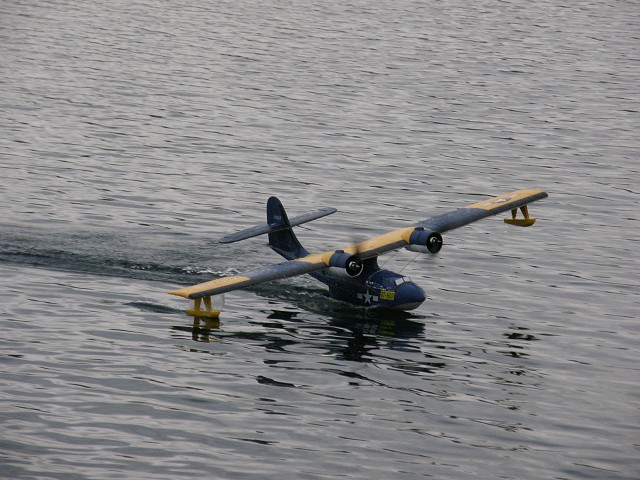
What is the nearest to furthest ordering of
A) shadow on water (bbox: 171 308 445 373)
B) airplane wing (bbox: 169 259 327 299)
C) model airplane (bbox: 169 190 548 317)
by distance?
shadow on water (bbox: 171 308 445 373) → airplane wing (bbox: 169 259 327 299) → model airplane (bbox: 169 190 548 317)

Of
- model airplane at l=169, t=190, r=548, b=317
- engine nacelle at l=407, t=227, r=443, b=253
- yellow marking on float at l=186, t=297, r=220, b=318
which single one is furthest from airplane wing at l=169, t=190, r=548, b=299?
yellow marking on float at l=186, t=297, r=220, b=318

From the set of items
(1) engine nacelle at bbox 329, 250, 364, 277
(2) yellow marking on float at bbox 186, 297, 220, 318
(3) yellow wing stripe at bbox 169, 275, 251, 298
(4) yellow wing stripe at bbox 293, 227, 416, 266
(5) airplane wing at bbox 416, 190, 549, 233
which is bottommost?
(2) yellow marking on float at bbox 186, 297, 220, 318

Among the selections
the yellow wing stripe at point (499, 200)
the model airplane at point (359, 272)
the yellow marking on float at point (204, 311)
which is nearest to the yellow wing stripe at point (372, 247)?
the model airplane at point (359, 272)

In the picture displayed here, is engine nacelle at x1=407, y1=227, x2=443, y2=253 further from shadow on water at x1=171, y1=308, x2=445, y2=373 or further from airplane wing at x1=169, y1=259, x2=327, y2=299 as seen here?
airplane wing at x1=169, y1=259, x2=327, y2=299

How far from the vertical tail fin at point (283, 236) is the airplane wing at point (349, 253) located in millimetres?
1688

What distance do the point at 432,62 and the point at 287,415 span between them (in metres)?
69.2

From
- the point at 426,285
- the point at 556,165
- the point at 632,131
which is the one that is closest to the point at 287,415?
the point at 426,285

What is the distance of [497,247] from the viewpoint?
5369 centimetres

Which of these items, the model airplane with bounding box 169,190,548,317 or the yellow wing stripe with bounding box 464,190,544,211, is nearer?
the model airplane with bounding box 169,190,548,317

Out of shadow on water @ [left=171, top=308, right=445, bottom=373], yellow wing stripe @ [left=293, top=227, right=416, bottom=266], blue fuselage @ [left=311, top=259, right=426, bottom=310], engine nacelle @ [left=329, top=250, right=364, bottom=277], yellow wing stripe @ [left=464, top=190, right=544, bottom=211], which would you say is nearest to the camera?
shadow on water @ [left=171, top=308, right=445, bottom=373]

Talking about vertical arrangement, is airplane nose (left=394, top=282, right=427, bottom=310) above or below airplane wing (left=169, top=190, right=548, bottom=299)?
below

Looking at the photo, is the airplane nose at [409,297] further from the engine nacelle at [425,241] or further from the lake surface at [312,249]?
the engine nacelle at [425,241]

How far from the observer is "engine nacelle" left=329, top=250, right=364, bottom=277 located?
1693 inches

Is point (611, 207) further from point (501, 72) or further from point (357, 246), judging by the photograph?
point (501, 72)
